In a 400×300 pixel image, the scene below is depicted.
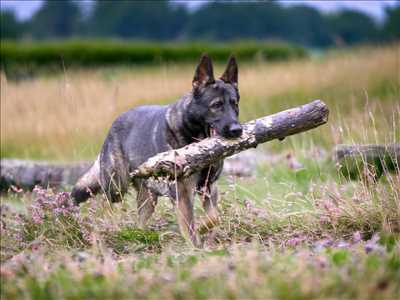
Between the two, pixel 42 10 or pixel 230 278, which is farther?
pixel 42 10

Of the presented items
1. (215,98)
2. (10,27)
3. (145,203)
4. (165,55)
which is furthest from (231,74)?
(10,27)

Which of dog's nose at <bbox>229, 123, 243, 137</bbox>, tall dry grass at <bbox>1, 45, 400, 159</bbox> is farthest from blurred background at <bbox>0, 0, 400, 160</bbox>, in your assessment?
dog's nose at <bbox>229, 123, 243, 137</bbox>

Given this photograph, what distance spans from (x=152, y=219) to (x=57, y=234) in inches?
41.0

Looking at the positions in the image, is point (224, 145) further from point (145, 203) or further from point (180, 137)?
point (145, 203)

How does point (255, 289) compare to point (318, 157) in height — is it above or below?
above

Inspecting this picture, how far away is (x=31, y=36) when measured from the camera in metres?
23.3

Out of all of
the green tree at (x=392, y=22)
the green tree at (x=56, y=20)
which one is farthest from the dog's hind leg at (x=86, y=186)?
the green tree at (x=56, y=20)

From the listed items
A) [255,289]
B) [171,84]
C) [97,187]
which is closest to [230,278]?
[255,289]

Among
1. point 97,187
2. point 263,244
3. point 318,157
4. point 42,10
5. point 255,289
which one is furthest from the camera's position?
point 42,10

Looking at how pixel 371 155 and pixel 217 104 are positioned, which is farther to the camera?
pixel 371 155

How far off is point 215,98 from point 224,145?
0.46 m

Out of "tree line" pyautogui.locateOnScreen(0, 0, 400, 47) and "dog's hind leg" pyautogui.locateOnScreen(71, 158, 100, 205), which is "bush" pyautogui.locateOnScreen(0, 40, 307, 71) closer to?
Result: "tree line" pyautogui.locateOnScreen(0, 0, 400, 47)

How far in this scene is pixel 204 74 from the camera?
5633 millimetres

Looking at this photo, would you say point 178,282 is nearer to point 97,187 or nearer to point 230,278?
point 230,278
